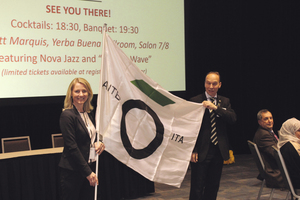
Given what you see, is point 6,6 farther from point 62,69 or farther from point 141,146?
point 141,146

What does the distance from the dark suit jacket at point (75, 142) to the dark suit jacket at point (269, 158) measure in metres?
2.40

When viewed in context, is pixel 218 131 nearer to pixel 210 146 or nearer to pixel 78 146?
pixel 210 146

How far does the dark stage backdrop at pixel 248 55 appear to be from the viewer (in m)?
7.75

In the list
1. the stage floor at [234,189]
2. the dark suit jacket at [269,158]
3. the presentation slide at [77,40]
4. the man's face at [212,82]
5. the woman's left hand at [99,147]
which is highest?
the presentation slide at [77,40]

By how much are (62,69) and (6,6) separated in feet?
3.94

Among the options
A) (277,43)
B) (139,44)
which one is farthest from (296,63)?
(139,44)

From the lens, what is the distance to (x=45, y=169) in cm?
423

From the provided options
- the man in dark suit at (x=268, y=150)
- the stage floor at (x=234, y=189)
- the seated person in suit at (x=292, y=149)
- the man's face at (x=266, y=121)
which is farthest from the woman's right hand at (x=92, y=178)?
the man's face at (x=266, y=121)

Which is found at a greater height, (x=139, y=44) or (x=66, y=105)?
(x=139, y=44)

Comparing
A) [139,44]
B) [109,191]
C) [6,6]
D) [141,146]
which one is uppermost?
[6,6]

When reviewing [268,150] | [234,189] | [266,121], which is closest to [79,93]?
[268,150]

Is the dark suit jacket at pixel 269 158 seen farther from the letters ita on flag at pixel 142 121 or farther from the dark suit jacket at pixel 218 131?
the letters ita on flag at pixel 142 121

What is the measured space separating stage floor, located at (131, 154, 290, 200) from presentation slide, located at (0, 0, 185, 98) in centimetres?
179

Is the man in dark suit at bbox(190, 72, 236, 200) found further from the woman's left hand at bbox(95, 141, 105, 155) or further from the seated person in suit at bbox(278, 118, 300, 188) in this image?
the woman's left hand at bbox(95, 141, 105, 155)
